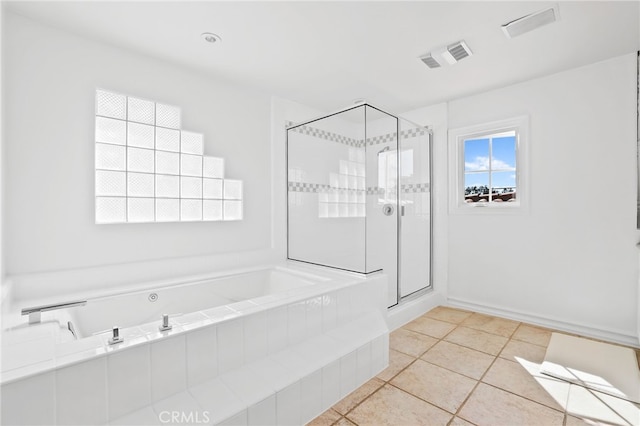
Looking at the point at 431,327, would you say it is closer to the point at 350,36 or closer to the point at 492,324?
the point at 492,324

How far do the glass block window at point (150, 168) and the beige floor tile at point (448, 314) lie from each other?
2331mm

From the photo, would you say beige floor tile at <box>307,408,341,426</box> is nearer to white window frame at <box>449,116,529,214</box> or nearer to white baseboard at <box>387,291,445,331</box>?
white baseboard at <box>387,291,445,331</box>

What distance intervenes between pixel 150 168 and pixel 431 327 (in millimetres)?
2745

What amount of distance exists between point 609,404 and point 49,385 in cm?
259

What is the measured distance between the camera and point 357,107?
96.9 inches

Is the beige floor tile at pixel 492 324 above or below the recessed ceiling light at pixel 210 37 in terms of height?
below

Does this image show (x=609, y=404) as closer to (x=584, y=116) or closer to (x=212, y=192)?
(x=584, y=116)

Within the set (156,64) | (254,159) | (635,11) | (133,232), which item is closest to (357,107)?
(254,159)

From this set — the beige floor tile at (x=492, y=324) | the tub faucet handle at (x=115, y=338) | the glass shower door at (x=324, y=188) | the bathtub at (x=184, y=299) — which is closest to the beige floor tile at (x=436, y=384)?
the bathtub at (x=184, y=299)

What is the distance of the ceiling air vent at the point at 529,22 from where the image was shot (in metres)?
1.80

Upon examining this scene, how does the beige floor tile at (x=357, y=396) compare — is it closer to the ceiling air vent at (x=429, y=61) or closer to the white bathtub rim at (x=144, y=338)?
the white bathtub rim at (x=144, y=338)

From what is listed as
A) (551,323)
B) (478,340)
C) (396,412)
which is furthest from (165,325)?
(551,323)

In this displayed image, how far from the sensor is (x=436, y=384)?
1.83 metres

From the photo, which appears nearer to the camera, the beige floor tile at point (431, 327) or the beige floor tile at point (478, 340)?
the beige floor tile at point (478, 340)
